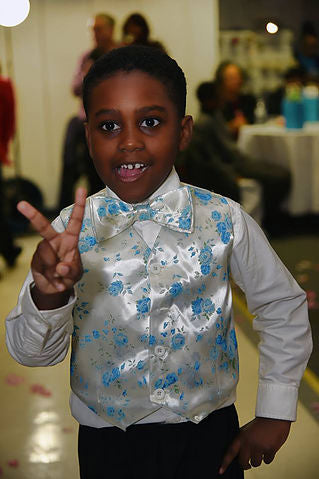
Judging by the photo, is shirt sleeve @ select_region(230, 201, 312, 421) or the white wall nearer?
shirt sleeve @ select_region(230, 201, 312, 421)

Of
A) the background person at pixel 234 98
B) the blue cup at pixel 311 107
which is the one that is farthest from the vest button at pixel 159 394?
the blue cup at pixel 311 107

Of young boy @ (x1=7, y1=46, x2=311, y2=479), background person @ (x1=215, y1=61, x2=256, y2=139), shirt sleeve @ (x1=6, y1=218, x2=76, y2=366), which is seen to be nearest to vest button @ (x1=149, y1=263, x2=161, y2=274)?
young boy @ (x1=7, y1=46, x2=311, y2=479)

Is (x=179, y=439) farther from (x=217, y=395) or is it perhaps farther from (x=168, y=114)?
(x=168, y=114)

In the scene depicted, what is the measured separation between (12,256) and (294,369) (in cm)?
187

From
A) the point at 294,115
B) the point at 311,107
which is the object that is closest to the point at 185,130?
the point at 294,115

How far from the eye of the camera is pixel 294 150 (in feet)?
10.2

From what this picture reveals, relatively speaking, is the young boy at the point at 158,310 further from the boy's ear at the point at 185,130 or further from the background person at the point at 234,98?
the background person at the point at 234,98

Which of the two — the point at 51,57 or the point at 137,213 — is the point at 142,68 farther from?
the point at 51,57

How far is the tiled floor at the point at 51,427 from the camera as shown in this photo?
123 cm

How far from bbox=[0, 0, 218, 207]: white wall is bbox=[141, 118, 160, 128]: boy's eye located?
3404 mm

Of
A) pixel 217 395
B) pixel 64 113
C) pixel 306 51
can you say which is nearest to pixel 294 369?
pixel 217 395

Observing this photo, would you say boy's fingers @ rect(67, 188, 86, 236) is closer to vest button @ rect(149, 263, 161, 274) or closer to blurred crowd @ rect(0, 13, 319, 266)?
vest button @ rect(149, 263, 161, 274)

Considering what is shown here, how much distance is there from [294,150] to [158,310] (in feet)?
8.26

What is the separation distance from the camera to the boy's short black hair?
69cm
